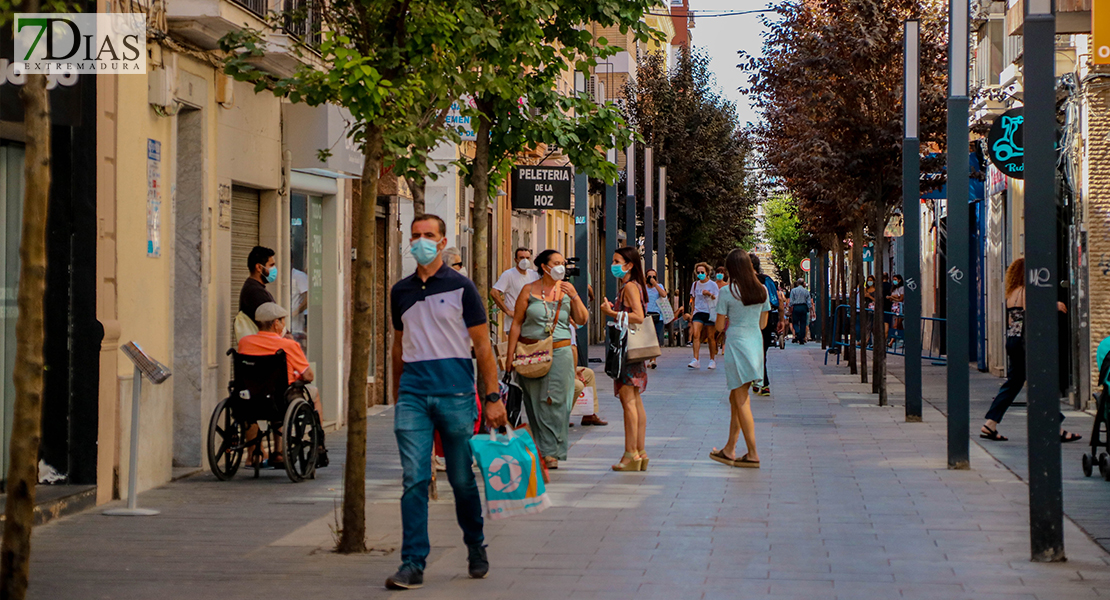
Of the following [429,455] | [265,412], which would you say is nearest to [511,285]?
[265,412]

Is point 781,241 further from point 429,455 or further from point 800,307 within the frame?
point 429,455

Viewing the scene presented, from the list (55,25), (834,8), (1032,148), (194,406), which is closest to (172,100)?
(55,25)

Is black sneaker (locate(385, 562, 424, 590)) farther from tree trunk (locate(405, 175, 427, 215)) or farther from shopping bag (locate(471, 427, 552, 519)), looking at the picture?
tree trunk (locate(405, 175, 427, 215))

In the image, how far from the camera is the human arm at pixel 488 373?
25.5ft

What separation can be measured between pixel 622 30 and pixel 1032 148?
5705mm

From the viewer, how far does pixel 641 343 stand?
499 inches

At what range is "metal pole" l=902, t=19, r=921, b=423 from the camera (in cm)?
1648

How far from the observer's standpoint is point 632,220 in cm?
3441

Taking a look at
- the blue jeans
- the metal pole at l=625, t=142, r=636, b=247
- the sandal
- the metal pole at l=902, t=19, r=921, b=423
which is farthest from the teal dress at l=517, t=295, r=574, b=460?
the metal pole at l=625, t=142, r=636, b=247

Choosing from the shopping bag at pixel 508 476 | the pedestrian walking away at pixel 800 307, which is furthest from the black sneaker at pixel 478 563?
the pedestrian walking away at pixel 800 307

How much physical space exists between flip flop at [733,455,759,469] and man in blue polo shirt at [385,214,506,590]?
5251mm

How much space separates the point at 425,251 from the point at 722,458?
19.3 ft

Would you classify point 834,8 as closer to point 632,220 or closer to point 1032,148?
point 632,220

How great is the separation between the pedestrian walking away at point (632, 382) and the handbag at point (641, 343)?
0.19 ft
